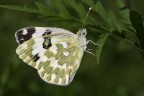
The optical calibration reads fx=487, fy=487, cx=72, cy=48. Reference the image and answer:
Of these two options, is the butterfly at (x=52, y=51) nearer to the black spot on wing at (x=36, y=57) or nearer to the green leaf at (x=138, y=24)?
the black spot on wing at (x=36, y=57)

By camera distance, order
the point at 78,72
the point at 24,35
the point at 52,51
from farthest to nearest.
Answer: the point at 78,72 → the point at 52,51 → the point at 24,35

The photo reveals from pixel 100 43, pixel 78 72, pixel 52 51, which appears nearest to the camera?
pixel 100 43

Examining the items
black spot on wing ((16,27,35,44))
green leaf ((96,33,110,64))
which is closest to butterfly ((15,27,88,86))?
black spot on wing ((16,27,35,44))

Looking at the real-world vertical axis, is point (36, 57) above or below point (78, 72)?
above

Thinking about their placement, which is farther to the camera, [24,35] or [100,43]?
[24,35]

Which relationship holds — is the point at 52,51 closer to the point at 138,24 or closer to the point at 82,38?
the point at 82,38

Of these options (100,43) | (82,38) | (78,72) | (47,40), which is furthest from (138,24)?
(78,72)

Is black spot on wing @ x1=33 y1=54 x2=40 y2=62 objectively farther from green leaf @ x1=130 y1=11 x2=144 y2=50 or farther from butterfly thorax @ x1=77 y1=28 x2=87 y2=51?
green leaf @ x1=130 y1=11 x2=144 y2=50

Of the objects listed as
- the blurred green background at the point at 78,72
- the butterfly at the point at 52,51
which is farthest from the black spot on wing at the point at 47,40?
the blurred green background at the point at 78,72
